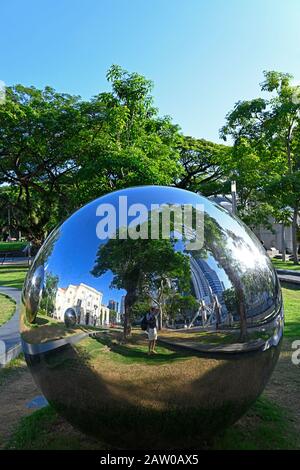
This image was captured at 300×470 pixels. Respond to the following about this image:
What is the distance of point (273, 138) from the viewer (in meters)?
28.8

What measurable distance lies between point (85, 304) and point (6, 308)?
10.4 meters

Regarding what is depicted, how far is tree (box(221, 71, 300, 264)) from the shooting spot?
25.7m

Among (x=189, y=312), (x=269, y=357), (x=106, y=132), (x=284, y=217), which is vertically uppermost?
(x=106, y=132)

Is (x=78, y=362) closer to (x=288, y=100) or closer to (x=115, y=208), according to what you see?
(x=115, y=208)

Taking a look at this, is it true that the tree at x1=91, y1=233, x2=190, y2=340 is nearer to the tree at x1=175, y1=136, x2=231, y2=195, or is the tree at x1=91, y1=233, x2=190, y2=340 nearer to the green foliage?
the green foliage

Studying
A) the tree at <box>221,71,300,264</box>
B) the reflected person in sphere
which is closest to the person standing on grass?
the reflected person in sphere

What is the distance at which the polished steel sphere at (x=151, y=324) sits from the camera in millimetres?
3459

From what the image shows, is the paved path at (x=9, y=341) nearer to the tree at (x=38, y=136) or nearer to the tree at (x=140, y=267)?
the tree at (x=140, y=267)

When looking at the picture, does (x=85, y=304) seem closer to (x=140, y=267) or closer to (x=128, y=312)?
(x=128, y=312)

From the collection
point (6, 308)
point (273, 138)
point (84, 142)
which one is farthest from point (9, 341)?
point (273, 138)

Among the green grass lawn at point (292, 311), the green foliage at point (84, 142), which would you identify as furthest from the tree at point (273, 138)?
the green grass lawn at point (292, 311)

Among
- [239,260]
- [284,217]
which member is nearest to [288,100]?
[284,217]

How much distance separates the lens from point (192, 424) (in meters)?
3.59
